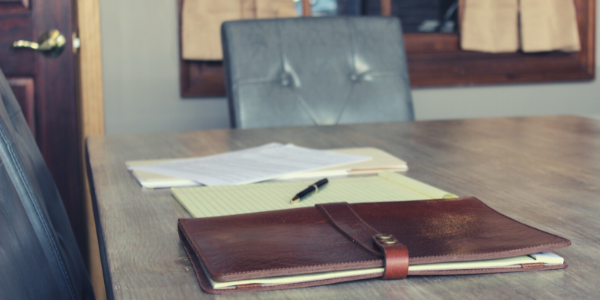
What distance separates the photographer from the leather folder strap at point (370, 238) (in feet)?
1.52

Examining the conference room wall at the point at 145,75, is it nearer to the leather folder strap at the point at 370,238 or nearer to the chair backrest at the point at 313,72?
the chair backrest at the point at 313,72

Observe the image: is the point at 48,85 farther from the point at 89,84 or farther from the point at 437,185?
the point at 437,185

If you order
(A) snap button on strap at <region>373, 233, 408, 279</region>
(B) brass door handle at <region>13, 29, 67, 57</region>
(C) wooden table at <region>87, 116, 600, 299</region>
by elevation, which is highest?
(B) brass door handle at <region>13, 29, 67, 57</region>

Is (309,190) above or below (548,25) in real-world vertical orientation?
below

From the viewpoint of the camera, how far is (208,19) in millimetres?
2395

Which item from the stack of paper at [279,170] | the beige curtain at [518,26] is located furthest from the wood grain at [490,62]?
the stack of paper at [279,170]

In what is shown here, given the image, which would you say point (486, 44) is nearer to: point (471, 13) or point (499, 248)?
point (471, 13)

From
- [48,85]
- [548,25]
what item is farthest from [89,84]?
[548,25]

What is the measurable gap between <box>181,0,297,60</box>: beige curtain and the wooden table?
3.69 feet

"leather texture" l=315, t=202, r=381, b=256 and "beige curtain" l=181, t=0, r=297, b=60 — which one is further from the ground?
"beige curtain" l=181, t=0, r=297, b=60

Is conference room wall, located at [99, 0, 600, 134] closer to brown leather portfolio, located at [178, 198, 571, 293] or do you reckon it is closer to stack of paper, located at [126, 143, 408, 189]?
stack of paper, located at [126, 143, 408, 189]

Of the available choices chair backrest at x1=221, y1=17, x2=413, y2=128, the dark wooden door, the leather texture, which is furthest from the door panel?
the leather texture

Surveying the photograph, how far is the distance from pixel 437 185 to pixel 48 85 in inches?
71.9

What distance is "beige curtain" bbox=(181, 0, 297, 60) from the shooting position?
2.39 m
